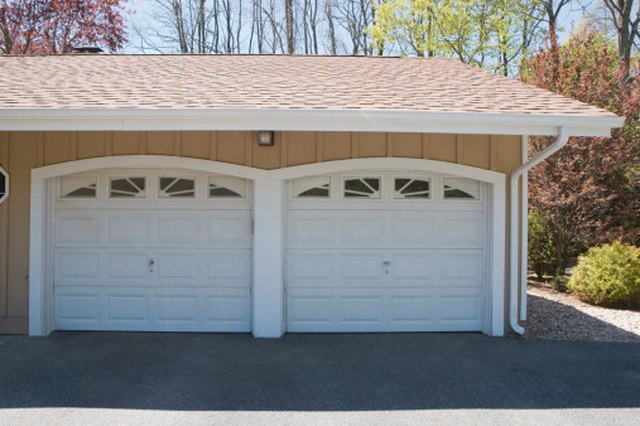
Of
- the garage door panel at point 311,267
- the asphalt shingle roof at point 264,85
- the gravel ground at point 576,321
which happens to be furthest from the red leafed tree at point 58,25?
the gravel ground at point 576,321

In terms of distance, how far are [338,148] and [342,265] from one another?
142 centimetres

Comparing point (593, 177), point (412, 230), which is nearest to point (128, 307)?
point (412, 230)

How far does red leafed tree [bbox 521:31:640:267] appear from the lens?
31.5 ft

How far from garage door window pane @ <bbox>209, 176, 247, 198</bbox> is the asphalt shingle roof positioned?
1055mm

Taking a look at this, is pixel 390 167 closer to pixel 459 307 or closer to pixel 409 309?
pixel 409 309

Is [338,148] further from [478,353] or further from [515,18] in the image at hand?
[515,18]

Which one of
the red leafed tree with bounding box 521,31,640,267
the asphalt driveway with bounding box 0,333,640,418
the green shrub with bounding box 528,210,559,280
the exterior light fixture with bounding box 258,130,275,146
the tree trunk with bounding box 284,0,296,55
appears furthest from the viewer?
the tree trunk with bounding box 284,0,296,55

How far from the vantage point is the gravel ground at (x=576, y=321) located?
649 cm

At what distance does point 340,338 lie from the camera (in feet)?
20.4

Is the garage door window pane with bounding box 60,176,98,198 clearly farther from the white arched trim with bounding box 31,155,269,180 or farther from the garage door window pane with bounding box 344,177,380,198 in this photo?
the garage door window pane with bounding box 344,177,380,198

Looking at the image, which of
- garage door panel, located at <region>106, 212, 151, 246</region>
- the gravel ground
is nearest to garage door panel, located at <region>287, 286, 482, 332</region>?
the gravel ground

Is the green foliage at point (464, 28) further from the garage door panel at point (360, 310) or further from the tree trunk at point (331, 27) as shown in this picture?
the garage door panel at point (360, 310)

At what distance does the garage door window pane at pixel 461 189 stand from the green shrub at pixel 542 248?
4.65 meters

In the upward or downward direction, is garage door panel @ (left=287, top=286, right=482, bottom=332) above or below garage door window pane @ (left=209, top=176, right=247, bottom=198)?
below
